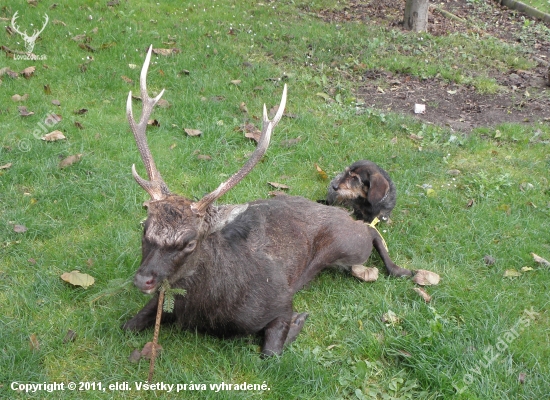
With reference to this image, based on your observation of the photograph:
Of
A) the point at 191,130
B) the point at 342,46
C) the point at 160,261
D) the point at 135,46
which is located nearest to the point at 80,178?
the point at 191,130

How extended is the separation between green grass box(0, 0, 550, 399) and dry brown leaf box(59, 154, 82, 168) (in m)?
0.07

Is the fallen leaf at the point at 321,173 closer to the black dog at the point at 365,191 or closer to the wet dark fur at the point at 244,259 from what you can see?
the black dog at the point at 365,191

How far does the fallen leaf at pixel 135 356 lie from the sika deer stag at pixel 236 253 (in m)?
0.21

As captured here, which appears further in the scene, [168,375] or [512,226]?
[512,226]

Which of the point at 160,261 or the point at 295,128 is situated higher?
the point at 160,261

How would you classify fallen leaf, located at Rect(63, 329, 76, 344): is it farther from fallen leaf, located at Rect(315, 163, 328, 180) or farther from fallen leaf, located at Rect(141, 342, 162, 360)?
fallen leaf, located at Rect(315, 163, 328, 180)

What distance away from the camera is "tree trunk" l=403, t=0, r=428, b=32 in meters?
10.3

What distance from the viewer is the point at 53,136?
5.85 metres

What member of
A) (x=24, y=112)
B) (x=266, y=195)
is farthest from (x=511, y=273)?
(x=24, y=112)

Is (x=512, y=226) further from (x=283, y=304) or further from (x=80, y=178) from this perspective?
(x=80, y=178)

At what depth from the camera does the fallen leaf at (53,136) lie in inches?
229

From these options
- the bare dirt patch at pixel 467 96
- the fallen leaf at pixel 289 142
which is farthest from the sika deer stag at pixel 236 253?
the bare dirt patch at pixel 467 96

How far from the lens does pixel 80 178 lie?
5.33 meters

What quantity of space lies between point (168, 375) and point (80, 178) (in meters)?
2.61
